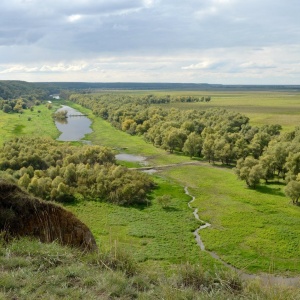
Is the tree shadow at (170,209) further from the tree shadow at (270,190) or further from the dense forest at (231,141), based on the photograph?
the tree shadow at (270,190)

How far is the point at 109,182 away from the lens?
40750 mm

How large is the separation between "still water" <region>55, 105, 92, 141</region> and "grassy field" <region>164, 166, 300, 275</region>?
131 ft

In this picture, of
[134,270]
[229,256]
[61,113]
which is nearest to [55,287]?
[134,270]

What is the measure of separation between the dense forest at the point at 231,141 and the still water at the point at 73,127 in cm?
946

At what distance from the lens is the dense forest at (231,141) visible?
47.2 m

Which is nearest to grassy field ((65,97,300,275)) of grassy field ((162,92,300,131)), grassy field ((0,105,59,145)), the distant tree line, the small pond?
the distant tree line

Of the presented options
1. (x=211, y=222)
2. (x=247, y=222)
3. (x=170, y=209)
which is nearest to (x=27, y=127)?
(x=170, y=209)

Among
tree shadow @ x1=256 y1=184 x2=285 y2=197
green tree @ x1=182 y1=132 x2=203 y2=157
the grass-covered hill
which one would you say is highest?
the grass-covered hill

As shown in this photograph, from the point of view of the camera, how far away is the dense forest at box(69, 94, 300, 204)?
47156 millimetres

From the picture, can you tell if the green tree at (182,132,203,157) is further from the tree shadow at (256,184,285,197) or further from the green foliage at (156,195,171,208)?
the green foliage at (156,195,171,208)

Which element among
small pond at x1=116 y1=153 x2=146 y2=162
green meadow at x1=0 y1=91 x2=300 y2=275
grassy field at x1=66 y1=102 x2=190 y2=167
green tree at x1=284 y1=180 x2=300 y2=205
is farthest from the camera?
grassy field at x1=66 y1=102 x2=190 y2=167

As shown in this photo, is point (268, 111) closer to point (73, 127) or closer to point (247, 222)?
point (73, 127)

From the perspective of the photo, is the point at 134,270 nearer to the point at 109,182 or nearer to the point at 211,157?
the point at 109,182

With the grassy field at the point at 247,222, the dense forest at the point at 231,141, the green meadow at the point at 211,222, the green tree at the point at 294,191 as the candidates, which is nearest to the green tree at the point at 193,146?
the dense forest at the point at 231,141
